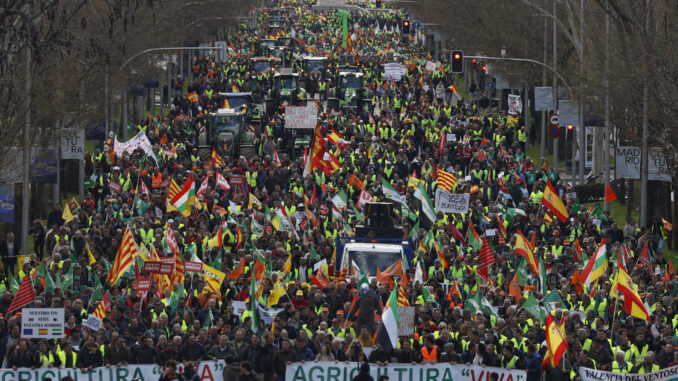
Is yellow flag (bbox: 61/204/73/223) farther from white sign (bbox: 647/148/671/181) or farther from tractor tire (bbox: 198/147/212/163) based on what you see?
tractor tire (bbox: 198/147/212/163)

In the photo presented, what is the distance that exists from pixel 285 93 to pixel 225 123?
14.1 metres

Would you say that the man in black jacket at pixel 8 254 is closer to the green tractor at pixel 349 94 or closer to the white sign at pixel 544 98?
the white sign at pixel 544 98

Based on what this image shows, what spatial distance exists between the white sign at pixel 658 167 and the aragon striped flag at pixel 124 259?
52.5 ft

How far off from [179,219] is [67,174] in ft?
52.7

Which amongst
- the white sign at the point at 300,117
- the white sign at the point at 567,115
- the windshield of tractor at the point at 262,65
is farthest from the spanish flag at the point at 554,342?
the windshield of tractor at the point at 262,65

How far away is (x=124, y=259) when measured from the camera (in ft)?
96.7

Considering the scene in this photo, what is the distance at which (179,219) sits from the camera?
36.9 metres

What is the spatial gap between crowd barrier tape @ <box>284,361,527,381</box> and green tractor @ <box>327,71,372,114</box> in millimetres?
44674

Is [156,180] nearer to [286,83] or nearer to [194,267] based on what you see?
[194,267]

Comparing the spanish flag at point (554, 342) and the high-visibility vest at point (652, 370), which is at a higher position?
the spanish flag at point (554, 342)

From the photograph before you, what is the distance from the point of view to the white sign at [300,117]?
56781mm

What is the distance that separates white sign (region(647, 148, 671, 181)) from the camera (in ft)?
137

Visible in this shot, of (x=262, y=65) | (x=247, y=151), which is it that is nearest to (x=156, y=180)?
(x=247, y=151)

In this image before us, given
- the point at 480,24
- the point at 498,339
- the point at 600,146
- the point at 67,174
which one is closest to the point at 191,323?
the point at 498,339
